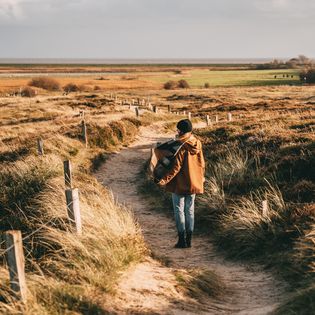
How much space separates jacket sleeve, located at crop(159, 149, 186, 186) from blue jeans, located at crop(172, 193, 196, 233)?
43 centimetres

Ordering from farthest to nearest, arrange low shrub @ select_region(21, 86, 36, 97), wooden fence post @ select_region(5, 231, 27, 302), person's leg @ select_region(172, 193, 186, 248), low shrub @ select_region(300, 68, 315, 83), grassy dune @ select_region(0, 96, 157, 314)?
low shrub @ select_region(300, 68, 315, 83)
low shrub @ select_region(21, 86, 36, 97)
person's leg @ select_region(172, 193, 186, 248)
grassy dune @ select_region(0, 96, 157, 314)
wooden fence post @ select_region(5, 231, 27, 302)

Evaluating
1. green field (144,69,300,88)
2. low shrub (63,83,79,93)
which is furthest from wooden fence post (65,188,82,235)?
green field (144,69,300,88)

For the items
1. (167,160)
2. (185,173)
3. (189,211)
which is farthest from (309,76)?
(167,160)

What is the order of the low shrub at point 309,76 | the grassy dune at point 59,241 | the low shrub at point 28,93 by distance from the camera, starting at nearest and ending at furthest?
the grassy dune at point 59,241 < the low shrub at point 28,93 < the low shrub at point 309,76

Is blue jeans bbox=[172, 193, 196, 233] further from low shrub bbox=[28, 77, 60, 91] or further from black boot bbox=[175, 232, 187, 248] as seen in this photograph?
low shrub bbox=[28, 77, 60, 91]

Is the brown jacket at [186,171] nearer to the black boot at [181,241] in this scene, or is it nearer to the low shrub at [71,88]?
the black boot at [181,241]

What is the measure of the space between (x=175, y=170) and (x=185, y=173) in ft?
0.69

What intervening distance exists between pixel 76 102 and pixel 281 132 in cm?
3292

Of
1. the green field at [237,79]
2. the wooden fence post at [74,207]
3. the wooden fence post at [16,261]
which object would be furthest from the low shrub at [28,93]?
the wooden fence post at [16,261]

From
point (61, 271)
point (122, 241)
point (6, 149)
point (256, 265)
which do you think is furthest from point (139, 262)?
point (6, 149)

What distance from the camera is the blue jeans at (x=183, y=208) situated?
8.29 m

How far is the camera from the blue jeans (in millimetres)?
8289

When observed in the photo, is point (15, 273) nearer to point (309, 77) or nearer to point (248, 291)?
point (248, 291)

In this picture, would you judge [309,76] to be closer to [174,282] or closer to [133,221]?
[133,221]
